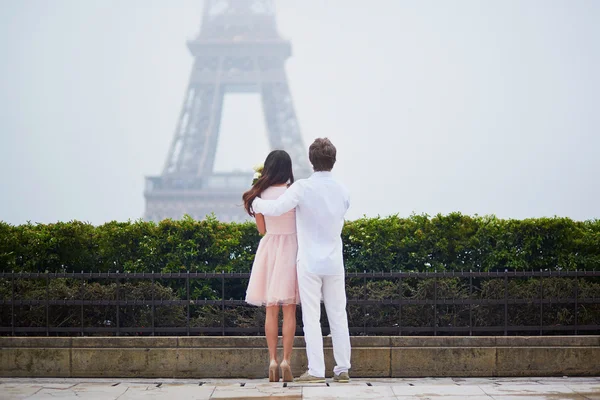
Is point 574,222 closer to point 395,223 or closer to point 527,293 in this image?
point 527,293

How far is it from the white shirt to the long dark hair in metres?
0.13

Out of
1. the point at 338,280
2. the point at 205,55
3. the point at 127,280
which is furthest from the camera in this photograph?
the point at 205,55

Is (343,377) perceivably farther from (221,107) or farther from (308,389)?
(221,107)

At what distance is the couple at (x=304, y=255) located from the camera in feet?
21.0

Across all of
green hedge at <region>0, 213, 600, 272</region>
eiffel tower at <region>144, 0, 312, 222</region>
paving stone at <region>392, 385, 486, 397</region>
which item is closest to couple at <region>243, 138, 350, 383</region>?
paving stone at <region>392, 385, 486, 397</region>

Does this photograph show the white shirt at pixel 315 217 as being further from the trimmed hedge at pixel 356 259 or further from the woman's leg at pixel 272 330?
the trimmed hedge at pixel 356 259

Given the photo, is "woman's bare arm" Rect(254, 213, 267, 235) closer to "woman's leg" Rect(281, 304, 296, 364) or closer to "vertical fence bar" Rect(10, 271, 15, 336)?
"woman's leg" Rect(281, 304, 296, 364)

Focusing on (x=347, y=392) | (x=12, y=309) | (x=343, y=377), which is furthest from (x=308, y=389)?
(x=12, y=309)

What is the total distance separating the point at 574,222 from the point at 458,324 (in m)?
1.58

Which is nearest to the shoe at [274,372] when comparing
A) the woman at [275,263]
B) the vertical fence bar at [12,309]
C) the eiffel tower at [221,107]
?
the woman at [275,263]

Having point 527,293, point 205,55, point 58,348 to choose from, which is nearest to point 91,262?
point 58,348

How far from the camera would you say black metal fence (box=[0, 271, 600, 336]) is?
755cm

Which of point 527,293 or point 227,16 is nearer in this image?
point 527,293

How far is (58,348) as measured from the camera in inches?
291
